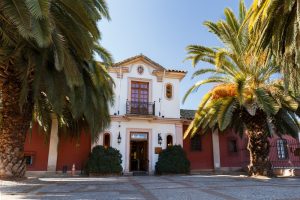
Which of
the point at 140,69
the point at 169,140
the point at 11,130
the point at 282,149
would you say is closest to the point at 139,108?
the point at 140,69

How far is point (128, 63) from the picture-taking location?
67.0 feet


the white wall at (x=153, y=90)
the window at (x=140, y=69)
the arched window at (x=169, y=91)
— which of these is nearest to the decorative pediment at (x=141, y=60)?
the white wall at (x=153, y=90)

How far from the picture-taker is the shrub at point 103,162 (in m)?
16.8

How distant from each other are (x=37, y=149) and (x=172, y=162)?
877 centimetres

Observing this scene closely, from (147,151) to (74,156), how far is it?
5.04 meters

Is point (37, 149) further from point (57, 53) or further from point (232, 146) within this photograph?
point (232, 146)

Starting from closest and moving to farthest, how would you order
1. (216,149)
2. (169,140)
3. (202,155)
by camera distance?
(169,140)
(202,155)
(216,149)

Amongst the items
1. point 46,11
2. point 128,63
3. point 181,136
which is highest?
point 128,63

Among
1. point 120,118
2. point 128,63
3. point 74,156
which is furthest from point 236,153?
point 74,156

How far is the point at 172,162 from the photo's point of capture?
17.9m

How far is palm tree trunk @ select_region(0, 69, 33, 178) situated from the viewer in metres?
11.4

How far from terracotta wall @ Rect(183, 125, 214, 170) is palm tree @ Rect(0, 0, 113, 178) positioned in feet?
28.8

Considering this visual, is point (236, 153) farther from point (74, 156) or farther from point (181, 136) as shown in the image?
point (74, 156)

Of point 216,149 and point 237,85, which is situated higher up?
point 237,85
